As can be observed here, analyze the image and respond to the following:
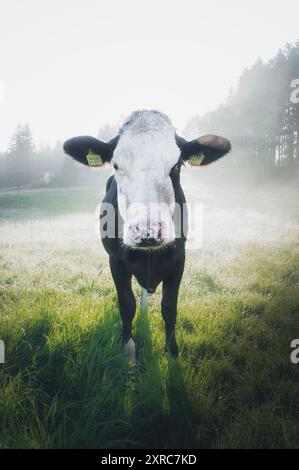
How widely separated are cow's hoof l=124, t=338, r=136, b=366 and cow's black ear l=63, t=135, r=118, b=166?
6.08ft

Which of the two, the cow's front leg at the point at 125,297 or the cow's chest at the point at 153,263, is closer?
the cow's chest at the point at 153,263

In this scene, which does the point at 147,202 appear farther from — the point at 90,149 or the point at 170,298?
the point at 170,298

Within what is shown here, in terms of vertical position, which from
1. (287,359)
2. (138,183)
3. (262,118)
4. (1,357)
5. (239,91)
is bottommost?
(287,359)

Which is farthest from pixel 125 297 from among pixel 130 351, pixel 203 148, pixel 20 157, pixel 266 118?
pixel 20 157

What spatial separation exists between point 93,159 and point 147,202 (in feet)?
4.07

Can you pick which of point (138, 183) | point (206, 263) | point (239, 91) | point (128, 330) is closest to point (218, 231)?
point (206, 263)

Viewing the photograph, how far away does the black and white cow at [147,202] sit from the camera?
7.98ft

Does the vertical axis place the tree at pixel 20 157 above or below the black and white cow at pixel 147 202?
above

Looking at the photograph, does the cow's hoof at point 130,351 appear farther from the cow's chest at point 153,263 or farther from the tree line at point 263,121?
the tree line at point 263,121

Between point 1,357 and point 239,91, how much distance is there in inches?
1576

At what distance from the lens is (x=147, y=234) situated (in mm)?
2246

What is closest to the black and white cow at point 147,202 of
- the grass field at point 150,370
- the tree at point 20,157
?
the grass field at point 150,370
